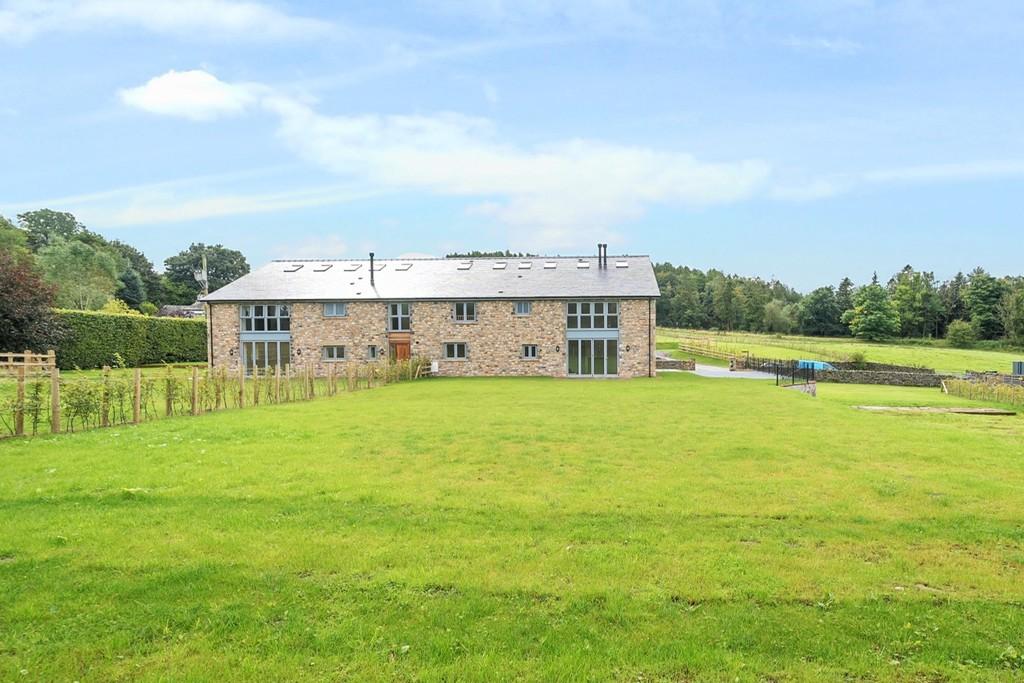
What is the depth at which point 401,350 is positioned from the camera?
113 ft

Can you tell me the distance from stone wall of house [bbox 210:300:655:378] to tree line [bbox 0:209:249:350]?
805 centimetres

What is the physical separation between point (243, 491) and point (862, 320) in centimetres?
7610

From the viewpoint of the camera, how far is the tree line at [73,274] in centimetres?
2847

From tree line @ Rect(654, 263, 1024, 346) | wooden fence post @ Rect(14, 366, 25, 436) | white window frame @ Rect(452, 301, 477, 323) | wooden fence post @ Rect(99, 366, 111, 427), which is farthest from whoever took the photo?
tree line @ Rect(654, 263, 1024, 346)

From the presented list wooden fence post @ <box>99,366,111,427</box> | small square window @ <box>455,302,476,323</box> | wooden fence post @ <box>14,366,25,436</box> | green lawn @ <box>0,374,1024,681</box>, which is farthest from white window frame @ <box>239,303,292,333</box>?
green lawn @ <box>0,374,1024,681</box>

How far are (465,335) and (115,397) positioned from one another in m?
21.5

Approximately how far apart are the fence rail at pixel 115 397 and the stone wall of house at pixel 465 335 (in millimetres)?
12997

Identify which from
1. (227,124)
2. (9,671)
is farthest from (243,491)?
(227,124)

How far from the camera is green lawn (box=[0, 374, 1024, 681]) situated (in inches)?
147

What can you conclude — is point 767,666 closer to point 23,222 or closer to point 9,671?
point 9,671

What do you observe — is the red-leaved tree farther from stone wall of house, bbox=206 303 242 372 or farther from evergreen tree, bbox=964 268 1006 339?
evergreen tree, bbox=964 268 1006 339

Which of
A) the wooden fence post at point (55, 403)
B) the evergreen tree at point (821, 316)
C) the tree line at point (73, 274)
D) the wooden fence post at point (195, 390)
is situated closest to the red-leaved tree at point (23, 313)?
the tree line at point (73, 274)

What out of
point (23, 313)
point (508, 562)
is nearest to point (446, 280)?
point (23, 313)

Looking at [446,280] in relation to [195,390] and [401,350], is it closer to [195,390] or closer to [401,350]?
[401,350]
